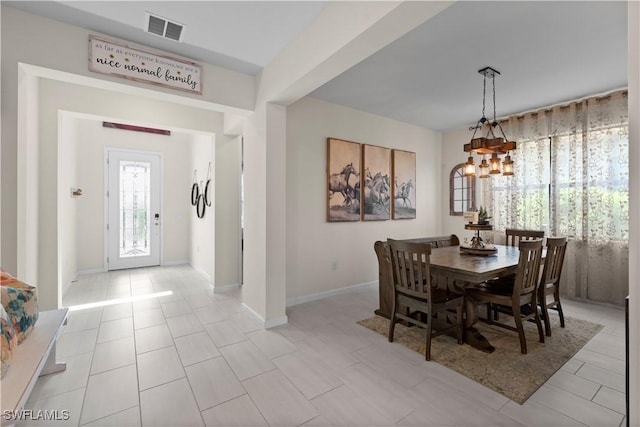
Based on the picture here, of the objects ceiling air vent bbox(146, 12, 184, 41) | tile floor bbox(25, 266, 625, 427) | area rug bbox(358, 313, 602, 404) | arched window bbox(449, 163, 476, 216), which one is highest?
ceiling air vent bbox(146, 12, 184, 41)

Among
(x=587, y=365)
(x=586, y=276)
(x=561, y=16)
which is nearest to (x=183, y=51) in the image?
(x=561, y=16)

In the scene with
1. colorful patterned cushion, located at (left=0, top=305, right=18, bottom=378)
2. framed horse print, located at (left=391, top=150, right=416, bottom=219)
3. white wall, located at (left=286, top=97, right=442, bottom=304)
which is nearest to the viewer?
colorful patterned cushion, located at (left=0, top=305, right=18, bottom=378)

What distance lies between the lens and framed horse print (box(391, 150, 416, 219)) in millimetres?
4797

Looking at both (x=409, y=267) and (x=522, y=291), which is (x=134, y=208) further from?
(x=522, y=291)

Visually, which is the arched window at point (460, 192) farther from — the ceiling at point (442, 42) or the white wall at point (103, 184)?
the white wall at point (103, 184)

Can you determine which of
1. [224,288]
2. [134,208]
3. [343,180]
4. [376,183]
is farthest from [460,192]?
[134,208]

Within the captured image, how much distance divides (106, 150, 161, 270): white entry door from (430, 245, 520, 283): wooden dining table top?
5.55 m

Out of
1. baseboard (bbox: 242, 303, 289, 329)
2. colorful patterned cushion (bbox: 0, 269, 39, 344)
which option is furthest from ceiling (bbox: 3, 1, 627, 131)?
baseboard (bbox: 242, 303, 289, 329)

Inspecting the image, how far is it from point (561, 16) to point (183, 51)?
3124 mm

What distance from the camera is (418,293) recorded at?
247cm

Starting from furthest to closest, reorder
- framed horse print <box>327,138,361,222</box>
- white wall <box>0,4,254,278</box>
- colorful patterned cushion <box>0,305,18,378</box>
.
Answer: framed horse print <box>327,138,361,222</box>, white wall <box>0,4,254,278</box>, colorful patterned cushion <box>0,305,18,378</box>

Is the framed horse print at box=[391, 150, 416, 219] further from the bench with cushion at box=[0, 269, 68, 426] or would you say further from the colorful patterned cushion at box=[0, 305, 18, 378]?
the colorful patterned cushion at box=[0, 305, 18, 378]

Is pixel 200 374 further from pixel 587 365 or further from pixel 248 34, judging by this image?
pixel 587 365

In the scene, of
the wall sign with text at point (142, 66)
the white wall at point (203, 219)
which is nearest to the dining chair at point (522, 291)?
the wall sign with text at point (142, 66)
